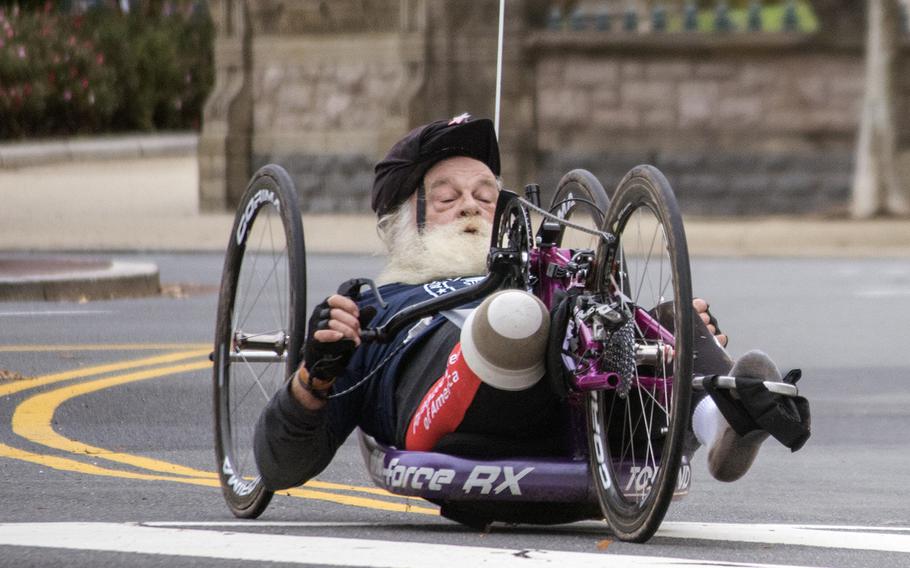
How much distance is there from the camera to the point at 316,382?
5.64 meters

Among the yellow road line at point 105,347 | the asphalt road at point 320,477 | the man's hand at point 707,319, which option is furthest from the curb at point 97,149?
the man's hand at point 707,319

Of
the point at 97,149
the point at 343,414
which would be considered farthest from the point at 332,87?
the point at 343,414

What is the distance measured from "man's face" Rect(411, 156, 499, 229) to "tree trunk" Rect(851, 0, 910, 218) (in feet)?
60.6

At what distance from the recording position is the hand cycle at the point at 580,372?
5219 millimetres

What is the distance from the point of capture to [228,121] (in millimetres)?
27188

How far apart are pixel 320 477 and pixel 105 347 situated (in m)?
4.76

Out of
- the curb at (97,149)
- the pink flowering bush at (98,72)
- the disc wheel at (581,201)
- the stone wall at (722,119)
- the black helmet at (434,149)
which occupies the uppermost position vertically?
the black helmet at (434,149)

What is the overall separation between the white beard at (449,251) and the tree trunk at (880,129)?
18528 millimetres

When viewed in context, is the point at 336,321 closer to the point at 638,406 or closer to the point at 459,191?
the point at 638,406

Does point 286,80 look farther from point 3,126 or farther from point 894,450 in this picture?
point 894,450

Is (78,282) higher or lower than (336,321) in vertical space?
lower

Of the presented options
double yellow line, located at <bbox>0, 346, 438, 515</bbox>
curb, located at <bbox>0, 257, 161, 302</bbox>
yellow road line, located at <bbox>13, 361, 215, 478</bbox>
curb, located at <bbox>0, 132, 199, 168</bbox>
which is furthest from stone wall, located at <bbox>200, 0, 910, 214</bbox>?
yellow road line, located at <bbox>13, 361, 215, 478</bbox>

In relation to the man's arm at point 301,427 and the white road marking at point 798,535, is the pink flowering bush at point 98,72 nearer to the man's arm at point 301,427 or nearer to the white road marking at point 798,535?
the man's arm at point 301,427

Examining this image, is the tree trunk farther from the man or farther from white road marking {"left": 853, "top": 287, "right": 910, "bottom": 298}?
the man
